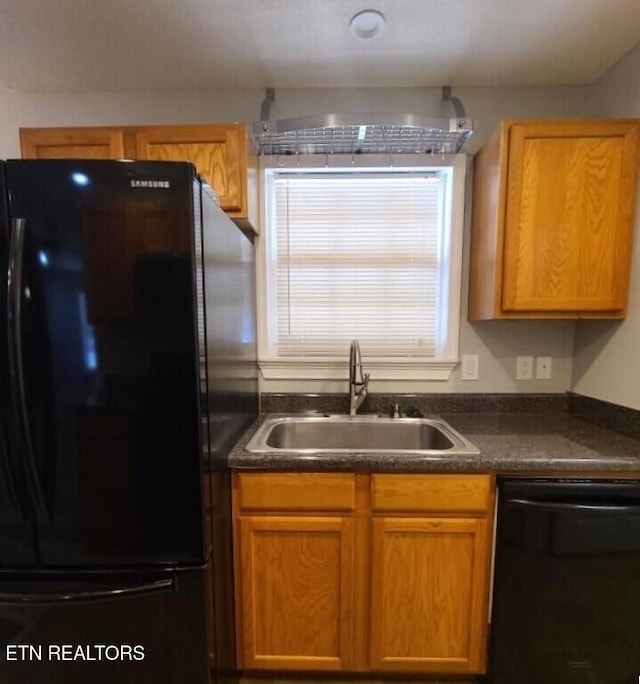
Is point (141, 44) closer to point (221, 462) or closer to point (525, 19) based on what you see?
point (525, 19)

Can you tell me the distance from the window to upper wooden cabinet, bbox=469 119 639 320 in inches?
12.6

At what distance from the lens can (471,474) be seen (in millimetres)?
1343

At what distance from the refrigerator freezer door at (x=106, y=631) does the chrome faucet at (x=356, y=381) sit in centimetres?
97

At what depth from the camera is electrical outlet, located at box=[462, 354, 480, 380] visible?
192 cm

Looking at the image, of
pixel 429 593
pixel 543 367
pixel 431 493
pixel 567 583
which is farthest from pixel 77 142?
pixel 567 583

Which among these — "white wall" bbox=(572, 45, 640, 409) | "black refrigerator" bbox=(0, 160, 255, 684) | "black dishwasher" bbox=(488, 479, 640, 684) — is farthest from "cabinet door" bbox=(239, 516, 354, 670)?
"white wall" bbox=(572, 45, 640, 409)

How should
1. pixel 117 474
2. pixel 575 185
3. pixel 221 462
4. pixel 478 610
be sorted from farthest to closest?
pixel 575 185 → pixel 478 610 → pixel 221 462 → pixel 117 474

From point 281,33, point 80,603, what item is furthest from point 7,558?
point 281,33

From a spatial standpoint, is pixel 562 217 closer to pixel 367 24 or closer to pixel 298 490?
pixel 367 24

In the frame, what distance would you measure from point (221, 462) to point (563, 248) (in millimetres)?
1583

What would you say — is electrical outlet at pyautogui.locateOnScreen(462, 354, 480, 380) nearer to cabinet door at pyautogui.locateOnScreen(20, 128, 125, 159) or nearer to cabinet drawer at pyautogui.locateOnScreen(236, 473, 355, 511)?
cabinet drawer at pyautogui.locateOnScreen(236, 473, 355, 511)

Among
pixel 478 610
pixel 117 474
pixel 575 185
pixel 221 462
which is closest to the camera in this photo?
pixel 117 474

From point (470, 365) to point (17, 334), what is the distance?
6.01 feet

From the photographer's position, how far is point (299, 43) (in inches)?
59.9
